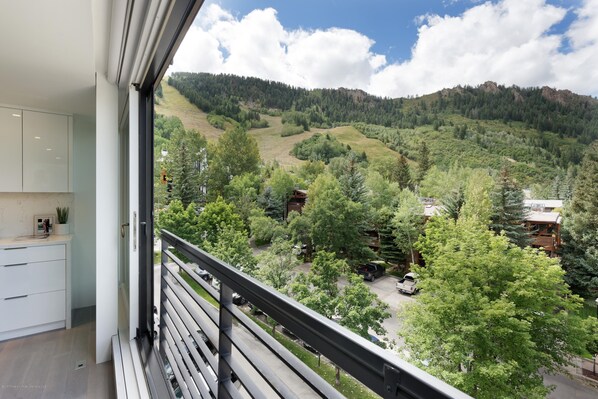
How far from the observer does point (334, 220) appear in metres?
1.05

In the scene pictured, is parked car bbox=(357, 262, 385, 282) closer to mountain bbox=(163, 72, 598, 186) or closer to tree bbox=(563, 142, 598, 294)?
mountain bbox=(163, 72, 598, 186)

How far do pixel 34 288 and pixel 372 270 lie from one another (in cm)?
300

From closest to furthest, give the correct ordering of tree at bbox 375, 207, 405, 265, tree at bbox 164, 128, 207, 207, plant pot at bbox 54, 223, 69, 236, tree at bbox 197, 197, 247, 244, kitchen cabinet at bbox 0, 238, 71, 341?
tree at bbox 375, 207, 405, 265
tree at bbox 197, 197, 247, 244
tree at bbox 164, 128, 207, 207
kitchen cabinet at bbox 0, 238, 71, 341
plant pot at bbox 54, 223, 69, 236

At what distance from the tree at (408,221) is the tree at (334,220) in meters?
0.13

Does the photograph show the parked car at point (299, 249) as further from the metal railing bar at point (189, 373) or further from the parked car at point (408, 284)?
the metal railing bar at point (189, 373)

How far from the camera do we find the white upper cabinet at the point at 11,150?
268 centimetres

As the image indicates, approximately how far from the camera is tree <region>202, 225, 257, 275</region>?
1363 mm

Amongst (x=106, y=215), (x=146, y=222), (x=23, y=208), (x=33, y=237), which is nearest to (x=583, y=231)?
(x=146, y=222)

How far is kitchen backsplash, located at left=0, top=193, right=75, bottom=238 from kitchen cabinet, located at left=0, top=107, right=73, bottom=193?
0.22 meters

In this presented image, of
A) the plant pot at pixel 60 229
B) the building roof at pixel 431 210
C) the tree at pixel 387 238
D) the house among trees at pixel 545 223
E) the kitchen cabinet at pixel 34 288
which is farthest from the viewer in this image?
the plant pot at pixel 60 229

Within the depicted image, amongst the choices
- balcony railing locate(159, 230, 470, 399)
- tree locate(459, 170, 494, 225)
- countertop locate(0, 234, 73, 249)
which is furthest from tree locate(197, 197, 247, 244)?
countertop locate(0, 234, 73, 249)

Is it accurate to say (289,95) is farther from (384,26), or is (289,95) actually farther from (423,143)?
(423,143)

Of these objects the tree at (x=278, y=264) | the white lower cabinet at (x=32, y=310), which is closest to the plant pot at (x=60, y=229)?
the white lower cabinet at (x=32, y=310)

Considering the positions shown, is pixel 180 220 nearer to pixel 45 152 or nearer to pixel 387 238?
pixel 387 238
